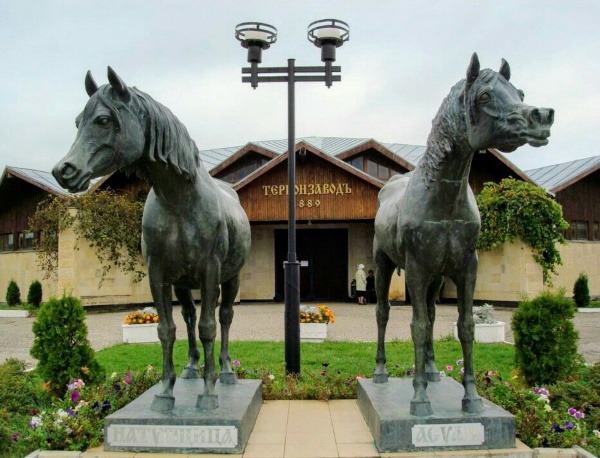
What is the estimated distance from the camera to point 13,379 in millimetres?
7160

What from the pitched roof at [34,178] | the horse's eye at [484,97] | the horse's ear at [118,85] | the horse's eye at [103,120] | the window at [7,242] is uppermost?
the pitched roof at [34,178]

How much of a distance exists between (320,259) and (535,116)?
21049 mm

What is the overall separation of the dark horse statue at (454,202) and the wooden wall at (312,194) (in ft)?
53.6

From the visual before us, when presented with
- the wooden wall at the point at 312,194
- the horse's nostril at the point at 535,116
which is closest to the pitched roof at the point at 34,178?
the wooden wall at the point at 312,194

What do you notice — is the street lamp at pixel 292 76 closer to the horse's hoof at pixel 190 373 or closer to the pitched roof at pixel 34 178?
the horse's hoof at pixel 190 373

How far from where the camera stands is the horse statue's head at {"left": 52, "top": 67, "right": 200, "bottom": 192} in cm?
386

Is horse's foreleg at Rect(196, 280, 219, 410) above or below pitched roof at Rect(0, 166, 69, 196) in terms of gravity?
below

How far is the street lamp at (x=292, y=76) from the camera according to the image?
8.03m

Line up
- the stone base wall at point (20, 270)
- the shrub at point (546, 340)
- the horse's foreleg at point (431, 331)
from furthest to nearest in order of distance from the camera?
the stone base wall at point (20, 270) → the shrub at point (546, 340) → the horse's foreleg at point (431, 331)

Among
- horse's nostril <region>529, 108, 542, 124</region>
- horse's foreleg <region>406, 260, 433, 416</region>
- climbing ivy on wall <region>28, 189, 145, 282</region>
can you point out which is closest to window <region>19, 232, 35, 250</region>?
climbing ivy on wall <region>28, 189, 145, 282</region>

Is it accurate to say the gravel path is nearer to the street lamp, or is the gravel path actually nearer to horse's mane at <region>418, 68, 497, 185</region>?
the street lamp

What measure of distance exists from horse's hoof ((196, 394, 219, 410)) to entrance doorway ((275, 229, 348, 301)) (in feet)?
64.6

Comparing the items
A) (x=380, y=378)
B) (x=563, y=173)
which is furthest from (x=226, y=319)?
(x=563, y=173)

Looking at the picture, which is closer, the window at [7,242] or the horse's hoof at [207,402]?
the horse's hoof at [207,402]
